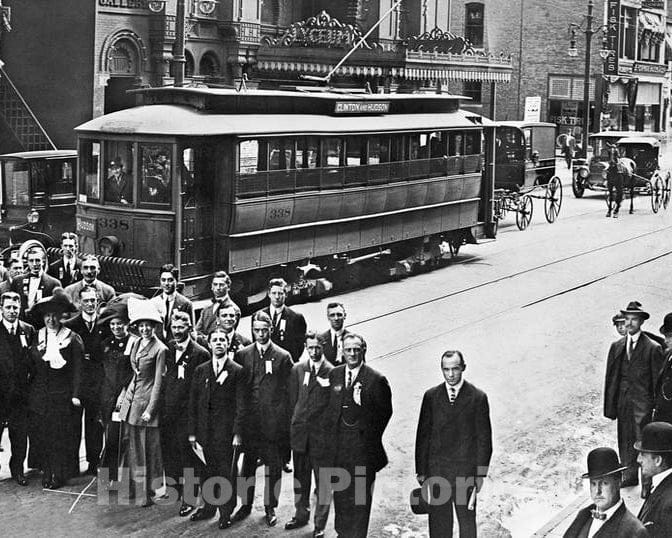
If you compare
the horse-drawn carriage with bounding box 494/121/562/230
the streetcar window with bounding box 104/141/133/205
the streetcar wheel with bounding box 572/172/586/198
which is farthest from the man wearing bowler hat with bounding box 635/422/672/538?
the streetcar wheel with bounding box 572/172/586/198

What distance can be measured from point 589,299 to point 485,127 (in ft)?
21.5

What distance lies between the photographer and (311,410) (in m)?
8.20

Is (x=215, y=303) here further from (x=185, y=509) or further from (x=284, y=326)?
(x=185, y=509)

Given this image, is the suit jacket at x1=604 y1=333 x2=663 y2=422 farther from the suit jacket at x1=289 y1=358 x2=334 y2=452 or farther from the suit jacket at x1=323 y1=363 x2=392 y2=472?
the suit jacket at x1=289 y1=358 x2=334 y2=452

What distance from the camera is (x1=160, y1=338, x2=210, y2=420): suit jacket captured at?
870cm

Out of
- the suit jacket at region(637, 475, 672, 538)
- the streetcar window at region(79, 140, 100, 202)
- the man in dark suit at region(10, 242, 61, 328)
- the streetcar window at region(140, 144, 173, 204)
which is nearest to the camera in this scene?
the suit jacket at region(637, 475, 672, 538)

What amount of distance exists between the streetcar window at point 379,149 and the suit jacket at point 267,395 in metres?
10.1

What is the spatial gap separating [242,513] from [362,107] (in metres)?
11.0

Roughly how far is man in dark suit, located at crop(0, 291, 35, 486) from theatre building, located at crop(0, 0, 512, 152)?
13.6 m

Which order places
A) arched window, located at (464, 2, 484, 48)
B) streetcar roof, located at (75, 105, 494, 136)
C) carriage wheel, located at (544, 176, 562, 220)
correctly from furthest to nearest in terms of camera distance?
arched window, located at (464, 2, 484, 48)
carriage wheel, located at (544, 176, 562, 220)
streetcar roof, located at (75, 105, 494, 136)

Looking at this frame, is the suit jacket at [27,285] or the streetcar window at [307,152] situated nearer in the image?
the suit jacket at [27,285]

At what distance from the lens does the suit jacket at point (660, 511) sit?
5.90 metres

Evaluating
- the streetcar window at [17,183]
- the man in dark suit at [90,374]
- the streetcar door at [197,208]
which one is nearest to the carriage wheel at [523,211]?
the streetcar window at [17,183]

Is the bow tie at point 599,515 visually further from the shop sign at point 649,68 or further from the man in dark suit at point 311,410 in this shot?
the shop sign at point 649,68
